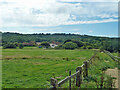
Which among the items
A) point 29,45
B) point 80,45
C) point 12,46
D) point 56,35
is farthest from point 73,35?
point 12,46

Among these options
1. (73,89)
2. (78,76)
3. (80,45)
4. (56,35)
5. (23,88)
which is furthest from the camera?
(56,35)

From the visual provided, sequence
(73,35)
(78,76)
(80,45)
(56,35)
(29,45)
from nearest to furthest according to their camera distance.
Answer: (78,76), (80,45), (29,45), (73,35), (56,35)

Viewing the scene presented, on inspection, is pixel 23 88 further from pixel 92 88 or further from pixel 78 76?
pixel 92 88

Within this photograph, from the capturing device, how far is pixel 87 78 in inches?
264

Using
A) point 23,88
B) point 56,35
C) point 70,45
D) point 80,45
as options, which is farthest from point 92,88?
point 56,35

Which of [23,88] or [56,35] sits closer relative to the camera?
[23,88]

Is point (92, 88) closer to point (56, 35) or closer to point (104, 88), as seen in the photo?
point (104, 88)

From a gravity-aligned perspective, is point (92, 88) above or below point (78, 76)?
below

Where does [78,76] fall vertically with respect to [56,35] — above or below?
below

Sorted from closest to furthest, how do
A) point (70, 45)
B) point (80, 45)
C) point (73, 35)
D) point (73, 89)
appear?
point (73, 89)
point (70, 45)
point (80, 45)
point (73, 35)

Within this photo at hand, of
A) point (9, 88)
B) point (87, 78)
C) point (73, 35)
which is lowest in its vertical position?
point (9, 88)

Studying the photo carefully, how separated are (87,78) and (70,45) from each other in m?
56.9

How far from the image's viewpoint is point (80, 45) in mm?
67750

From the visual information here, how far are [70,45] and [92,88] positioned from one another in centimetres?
5831
